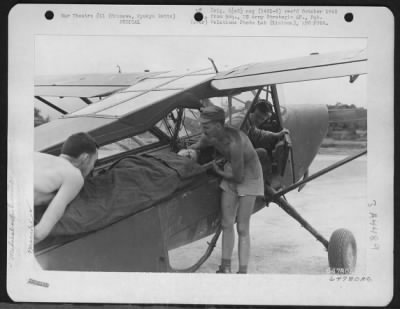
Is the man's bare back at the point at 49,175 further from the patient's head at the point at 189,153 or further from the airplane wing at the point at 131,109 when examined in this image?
the patient's head at the point at 189,153

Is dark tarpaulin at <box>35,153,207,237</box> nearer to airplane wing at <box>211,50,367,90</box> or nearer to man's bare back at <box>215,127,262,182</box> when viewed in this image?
man's bare back at <box>215,127,262,182</box>

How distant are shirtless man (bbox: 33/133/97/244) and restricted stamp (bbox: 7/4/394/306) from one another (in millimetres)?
85

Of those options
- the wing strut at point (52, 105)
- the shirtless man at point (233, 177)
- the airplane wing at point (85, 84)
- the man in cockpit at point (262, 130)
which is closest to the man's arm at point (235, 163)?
the shirtless man at point (233, 177)

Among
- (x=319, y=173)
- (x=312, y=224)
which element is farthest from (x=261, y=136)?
(x=312, y=224)

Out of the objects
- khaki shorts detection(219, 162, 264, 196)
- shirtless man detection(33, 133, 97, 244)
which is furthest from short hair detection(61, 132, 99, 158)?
khaki shorts detection(219, 162, 264, 196)

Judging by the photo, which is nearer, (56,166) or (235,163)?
(56,166)

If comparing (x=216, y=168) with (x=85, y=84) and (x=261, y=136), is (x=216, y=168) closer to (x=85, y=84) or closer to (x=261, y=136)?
(x=261, y=136)

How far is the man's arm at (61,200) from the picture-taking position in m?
2.88

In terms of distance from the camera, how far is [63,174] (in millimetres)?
2943

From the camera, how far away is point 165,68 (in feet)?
11.0

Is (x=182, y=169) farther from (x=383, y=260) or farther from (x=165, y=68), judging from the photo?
(x=383, y=260)

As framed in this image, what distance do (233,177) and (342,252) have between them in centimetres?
91

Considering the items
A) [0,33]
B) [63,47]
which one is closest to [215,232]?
[63,47]

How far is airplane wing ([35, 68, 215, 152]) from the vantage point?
289 cm
